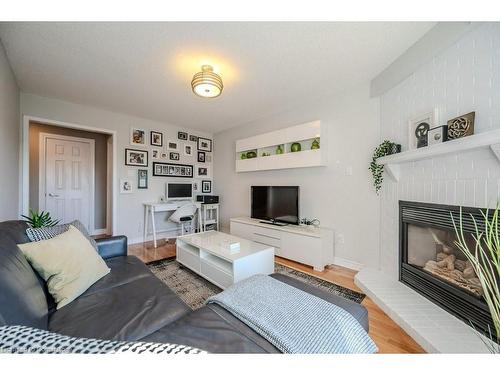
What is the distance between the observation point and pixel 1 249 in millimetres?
964

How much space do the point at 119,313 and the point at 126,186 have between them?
3018mm

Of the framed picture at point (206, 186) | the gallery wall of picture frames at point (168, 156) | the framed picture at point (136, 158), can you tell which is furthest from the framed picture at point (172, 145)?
the framed picture at point (206, 186)

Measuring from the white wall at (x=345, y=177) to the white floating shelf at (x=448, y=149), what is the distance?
1.35ft

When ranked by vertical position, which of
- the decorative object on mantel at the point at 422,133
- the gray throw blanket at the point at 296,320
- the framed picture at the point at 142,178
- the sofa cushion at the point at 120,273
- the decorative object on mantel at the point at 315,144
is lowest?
the sofa cushion at the point at 120,273

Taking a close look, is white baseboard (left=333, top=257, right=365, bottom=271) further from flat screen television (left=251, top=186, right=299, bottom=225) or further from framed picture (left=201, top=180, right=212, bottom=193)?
framed picture (left=201, top=180, right=212, bottom=193)

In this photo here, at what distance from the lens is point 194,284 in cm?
210

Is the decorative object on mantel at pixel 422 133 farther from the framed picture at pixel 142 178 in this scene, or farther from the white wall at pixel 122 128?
the framed picture at pixel 142 178

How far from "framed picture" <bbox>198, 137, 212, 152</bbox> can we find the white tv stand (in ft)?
7.64

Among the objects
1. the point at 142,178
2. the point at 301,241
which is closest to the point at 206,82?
the point at 301,241

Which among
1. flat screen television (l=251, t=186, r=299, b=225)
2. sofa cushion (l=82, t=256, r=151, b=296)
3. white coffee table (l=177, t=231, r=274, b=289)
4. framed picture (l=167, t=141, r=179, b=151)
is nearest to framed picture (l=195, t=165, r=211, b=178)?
framed picture (l=167, t=141, r=179, b=151)

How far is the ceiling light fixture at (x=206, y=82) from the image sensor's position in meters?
1.93

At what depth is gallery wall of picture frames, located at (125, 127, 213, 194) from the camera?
3.65 m
